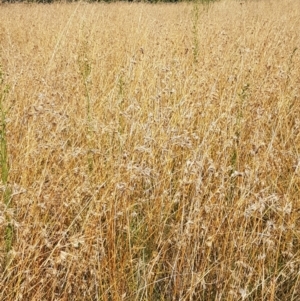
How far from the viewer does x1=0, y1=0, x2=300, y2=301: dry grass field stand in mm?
1454

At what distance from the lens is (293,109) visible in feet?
9.25

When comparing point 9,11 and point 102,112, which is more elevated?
point 9,11

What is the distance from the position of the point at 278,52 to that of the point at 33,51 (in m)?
2.96

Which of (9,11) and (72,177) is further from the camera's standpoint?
(9,11)

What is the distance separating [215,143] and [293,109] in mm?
955

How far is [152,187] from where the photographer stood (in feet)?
6.67

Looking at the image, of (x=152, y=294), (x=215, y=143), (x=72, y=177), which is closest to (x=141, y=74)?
(x=215, y=143)

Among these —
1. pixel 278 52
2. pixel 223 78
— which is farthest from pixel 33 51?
pixel 278 52

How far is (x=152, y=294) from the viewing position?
1.51 meters

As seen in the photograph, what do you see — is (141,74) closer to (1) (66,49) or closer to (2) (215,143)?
(2) (215,143)

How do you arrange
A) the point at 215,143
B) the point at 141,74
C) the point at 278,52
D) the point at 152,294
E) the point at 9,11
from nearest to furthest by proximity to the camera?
1. the point at 152,294
2. the point at 215,143
3. the point at 141,74
4. the point at 278,52
5. the point at 9,11

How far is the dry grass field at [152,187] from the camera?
1.45 metres

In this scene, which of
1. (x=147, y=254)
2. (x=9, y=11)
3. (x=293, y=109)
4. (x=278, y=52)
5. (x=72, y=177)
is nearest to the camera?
(x=147, y=254)

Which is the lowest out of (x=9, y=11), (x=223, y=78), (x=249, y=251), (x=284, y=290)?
(x=284, y=290)
